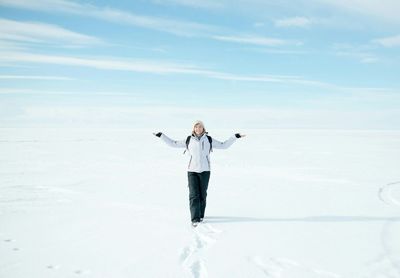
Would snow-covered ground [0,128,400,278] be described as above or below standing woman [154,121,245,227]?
below

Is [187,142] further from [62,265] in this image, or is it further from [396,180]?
[396,180]

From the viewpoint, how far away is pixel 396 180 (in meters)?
11.6

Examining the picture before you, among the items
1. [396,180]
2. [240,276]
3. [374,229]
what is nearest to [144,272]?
[240,276]

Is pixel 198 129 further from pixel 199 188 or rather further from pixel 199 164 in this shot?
pixel 199 188

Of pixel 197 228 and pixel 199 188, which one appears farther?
pixel 199 188

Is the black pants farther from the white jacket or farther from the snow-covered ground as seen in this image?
the snow-covered ground

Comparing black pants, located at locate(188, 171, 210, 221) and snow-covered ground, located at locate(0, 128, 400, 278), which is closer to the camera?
snow-covered ground, located at locate(0, 128, 400, 278)

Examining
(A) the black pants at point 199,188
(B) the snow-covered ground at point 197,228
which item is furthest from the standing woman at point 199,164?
(B) the snow-covered ground at point 197,228

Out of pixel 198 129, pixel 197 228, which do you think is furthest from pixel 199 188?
pixel 198 129

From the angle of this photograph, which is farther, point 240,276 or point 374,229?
point 374,229

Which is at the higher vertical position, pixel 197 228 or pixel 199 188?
pixel 199 188

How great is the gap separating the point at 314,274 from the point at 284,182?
6836 millimetres

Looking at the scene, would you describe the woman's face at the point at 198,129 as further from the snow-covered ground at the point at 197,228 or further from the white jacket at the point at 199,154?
the snow-covered ground at the point at 197,228

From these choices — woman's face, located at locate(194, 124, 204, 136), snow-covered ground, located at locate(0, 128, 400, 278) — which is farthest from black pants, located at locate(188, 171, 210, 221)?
woman's face, located at locate(194, 124, 204, 136)
